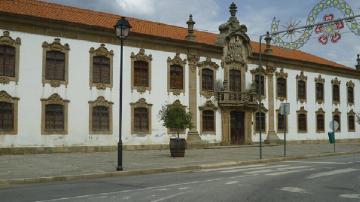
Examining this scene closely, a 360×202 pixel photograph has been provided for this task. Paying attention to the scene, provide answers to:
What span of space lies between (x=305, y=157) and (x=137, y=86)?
12.0 metres

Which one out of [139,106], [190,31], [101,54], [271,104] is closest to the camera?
[101,54]

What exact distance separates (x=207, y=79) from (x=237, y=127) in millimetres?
4856

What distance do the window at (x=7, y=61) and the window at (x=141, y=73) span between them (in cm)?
821

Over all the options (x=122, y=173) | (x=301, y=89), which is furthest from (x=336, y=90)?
(x=122, y=173)

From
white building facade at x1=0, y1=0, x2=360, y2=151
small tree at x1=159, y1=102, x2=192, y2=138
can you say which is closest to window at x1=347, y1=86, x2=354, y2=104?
white building facade at x1=0, y1=0, x2=360, y2=151

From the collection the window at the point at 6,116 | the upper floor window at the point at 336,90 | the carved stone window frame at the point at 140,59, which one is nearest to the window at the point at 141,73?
the carved stone window frame at the point at 140,59

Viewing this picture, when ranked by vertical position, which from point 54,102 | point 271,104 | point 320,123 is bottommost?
point 320,123

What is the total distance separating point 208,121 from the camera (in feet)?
115

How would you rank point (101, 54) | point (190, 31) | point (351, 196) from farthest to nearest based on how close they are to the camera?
point (190, 31), point (101, 54), point (351, 196)

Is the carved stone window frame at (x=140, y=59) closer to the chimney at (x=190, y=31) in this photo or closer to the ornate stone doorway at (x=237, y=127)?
the chimney at (x=190, y=31)

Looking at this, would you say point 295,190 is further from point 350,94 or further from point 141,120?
point 350,94

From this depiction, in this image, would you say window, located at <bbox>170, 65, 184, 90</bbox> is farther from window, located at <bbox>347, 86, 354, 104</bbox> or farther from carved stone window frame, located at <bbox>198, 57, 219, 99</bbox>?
window, located at <bbox>347, 86, 354, 104</bbox>

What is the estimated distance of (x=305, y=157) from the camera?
25.4m

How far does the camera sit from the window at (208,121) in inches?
1366
